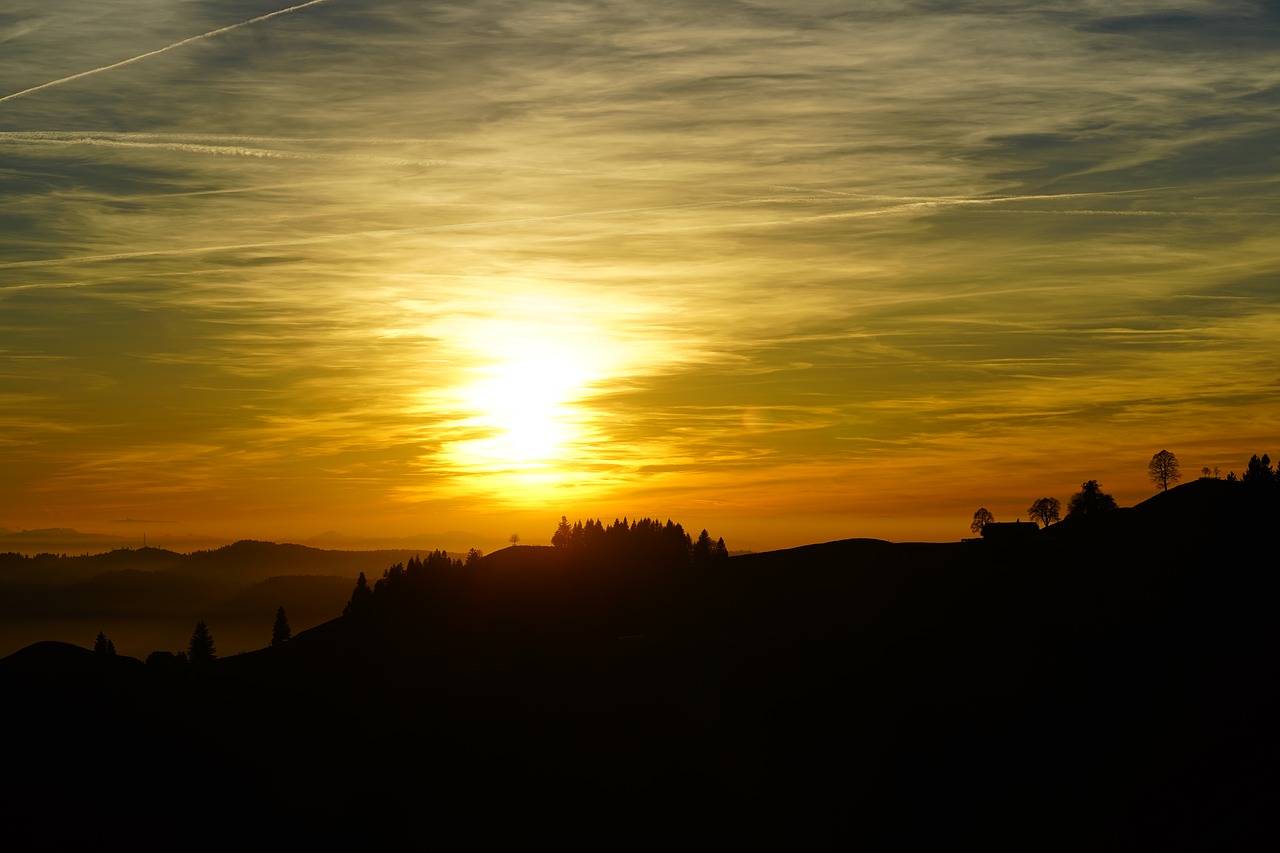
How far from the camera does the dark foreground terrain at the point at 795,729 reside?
10244cm

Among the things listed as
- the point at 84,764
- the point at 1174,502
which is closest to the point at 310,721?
the point at 84,764

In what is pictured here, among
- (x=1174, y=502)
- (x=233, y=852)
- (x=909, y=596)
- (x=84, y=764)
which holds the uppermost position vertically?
(x=1174, y=502)

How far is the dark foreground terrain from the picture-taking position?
4033 inches

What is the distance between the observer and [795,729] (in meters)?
127

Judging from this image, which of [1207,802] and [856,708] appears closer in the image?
[1207,802]

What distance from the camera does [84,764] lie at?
364 ft

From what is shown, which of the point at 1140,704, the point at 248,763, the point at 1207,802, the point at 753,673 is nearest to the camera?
the point at 1207,802

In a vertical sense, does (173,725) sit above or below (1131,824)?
above

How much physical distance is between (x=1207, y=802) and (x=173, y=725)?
338 ft

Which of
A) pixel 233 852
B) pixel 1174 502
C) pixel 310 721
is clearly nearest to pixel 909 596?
pixel 1174 502

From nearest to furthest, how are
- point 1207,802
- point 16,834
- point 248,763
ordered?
point 1207,802
point 16,834
point 248,763

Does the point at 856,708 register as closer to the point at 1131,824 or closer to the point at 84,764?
the point at 1131,824

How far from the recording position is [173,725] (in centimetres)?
12056

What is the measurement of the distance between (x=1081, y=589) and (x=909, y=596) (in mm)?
23710
